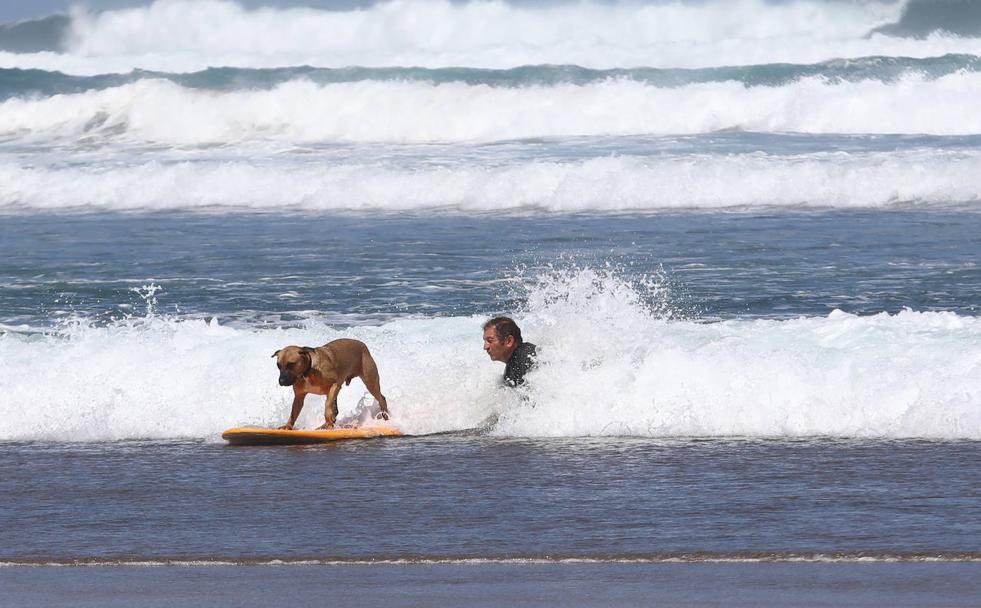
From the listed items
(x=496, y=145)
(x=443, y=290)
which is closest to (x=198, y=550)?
(x=443, y=290)

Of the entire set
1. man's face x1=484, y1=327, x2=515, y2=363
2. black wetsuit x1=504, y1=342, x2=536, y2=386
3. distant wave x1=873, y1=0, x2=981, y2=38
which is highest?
distant wave x1=873, y1=0, x2=981, y2=38

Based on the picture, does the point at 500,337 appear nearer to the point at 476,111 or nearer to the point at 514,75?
the point at 476,111

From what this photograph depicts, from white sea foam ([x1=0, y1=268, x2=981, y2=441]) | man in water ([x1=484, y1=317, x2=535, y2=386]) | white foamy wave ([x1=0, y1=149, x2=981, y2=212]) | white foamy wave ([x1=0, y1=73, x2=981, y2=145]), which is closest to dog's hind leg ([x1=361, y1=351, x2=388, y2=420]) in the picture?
white sea foam ([x1=0, y1=268, x2=981, y2=441])

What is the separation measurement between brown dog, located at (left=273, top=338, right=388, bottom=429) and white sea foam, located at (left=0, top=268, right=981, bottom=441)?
0.49 meters

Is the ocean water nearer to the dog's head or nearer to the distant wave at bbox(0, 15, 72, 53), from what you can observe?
the dog's head

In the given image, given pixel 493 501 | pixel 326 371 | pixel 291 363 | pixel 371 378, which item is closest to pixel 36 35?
pixel 371 378

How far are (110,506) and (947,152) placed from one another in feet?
73.0

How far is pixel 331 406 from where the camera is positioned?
10680 millimetres

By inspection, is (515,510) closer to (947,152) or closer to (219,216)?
(219,216)

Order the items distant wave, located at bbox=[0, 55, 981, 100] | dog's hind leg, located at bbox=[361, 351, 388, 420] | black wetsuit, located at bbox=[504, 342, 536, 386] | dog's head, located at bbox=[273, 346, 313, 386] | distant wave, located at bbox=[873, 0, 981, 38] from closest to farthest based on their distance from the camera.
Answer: dog's head, located at bbox=[273, 346, 313, 386], dog's hind leg, located at bbox=[361, 351, 388, 420], black wetsuit, located at bbox=[504, 342, 536, 386], distant wave, located at bbox=[0, 55, 981, 100], distant wave, located at bbox=[873, 0, 981, 38]

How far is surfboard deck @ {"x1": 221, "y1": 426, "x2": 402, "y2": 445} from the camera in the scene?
10.5m

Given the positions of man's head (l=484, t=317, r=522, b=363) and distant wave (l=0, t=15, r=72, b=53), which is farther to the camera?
distant wave (l=0, t=15, r=72, b=53)

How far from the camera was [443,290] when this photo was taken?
639 inches

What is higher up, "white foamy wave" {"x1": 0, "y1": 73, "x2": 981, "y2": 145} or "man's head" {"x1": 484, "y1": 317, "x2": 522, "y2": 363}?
"white foamy wave" {"x1": 0, "y1": 73, "x2": 981, "y2": 145}
